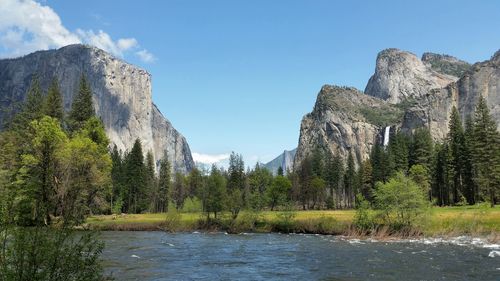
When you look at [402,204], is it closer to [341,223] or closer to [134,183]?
[341,223]

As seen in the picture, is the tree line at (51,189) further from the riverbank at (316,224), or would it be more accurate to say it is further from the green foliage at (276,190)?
the green foliage at (276,190)

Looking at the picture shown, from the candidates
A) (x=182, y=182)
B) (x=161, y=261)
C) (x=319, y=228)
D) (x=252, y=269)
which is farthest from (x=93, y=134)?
(x=182, y=182)

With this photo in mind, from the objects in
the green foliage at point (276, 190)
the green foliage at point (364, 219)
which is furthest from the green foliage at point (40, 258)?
the green foliage at point (276, 190)

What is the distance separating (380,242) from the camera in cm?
4575

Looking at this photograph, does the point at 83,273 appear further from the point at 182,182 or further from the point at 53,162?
the point at 182,182

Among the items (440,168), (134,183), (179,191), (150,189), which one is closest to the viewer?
(440,168)

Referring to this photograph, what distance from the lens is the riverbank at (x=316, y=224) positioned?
1900 inches

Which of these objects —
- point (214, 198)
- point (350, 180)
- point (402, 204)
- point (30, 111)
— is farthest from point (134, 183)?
point (402, 204)

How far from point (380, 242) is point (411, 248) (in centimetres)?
644

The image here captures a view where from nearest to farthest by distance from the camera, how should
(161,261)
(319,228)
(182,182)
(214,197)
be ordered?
(161,261), (319,228), (214,197), (182,182)

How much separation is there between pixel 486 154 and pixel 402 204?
3838 centimetres

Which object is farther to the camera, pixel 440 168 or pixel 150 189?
pixel 150 189

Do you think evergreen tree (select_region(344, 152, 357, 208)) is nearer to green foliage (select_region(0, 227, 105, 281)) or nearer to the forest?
the forest

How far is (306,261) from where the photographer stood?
106ft
